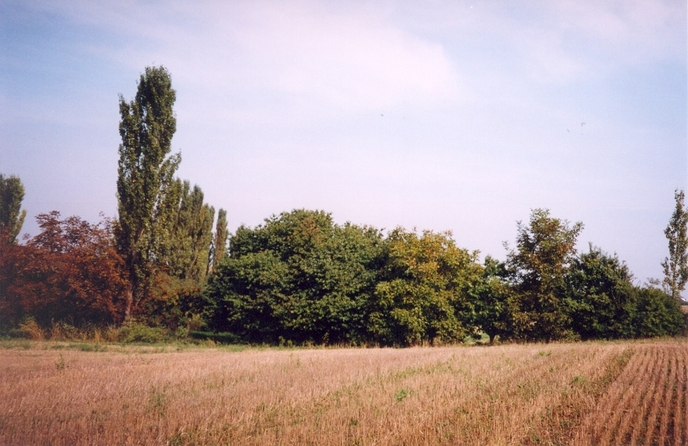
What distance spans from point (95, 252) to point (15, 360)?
16437 mm

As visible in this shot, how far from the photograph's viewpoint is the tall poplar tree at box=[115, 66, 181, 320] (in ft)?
112

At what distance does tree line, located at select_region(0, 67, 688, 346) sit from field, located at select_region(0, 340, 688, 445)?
17.2 m

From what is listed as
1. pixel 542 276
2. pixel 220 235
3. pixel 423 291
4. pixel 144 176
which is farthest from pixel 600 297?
pixel 220 235

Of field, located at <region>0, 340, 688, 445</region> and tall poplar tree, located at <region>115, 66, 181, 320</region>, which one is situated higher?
tall poplar tree, located at <region>115, 66, 181, 320</region>

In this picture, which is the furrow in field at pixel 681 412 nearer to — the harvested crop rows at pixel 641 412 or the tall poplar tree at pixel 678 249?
the harvested crop rows at pixel 641 412

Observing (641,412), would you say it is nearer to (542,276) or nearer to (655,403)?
(655,403)

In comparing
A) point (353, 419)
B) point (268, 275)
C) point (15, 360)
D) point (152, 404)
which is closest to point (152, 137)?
point (268, 275)

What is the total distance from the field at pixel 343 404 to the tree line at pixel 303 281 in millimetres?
17202

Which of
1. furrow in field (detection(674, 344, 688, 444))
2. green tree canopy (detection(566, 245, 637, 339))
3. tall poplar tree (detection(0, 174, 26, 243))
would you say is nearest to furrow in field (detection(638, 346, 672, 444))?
furrow in field (detection(674, 344, 688, 444))

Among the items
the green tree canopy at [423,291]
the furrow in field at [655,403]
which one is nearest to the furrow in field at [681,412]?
the furrow in field at [655,403]

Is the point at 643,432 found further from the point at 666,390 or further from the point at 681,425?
the point at 666,390

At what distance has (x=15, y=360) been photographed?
61.5 ft

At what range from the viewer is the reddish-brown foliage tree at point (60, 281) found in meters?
32.5

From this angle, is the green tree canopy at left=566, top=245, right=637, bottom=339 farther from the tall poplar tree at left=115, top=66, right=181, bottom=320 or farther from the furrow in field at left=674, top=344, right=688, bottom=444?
the tall poplar tree at left=115, top=66, right=181, bottom=320
